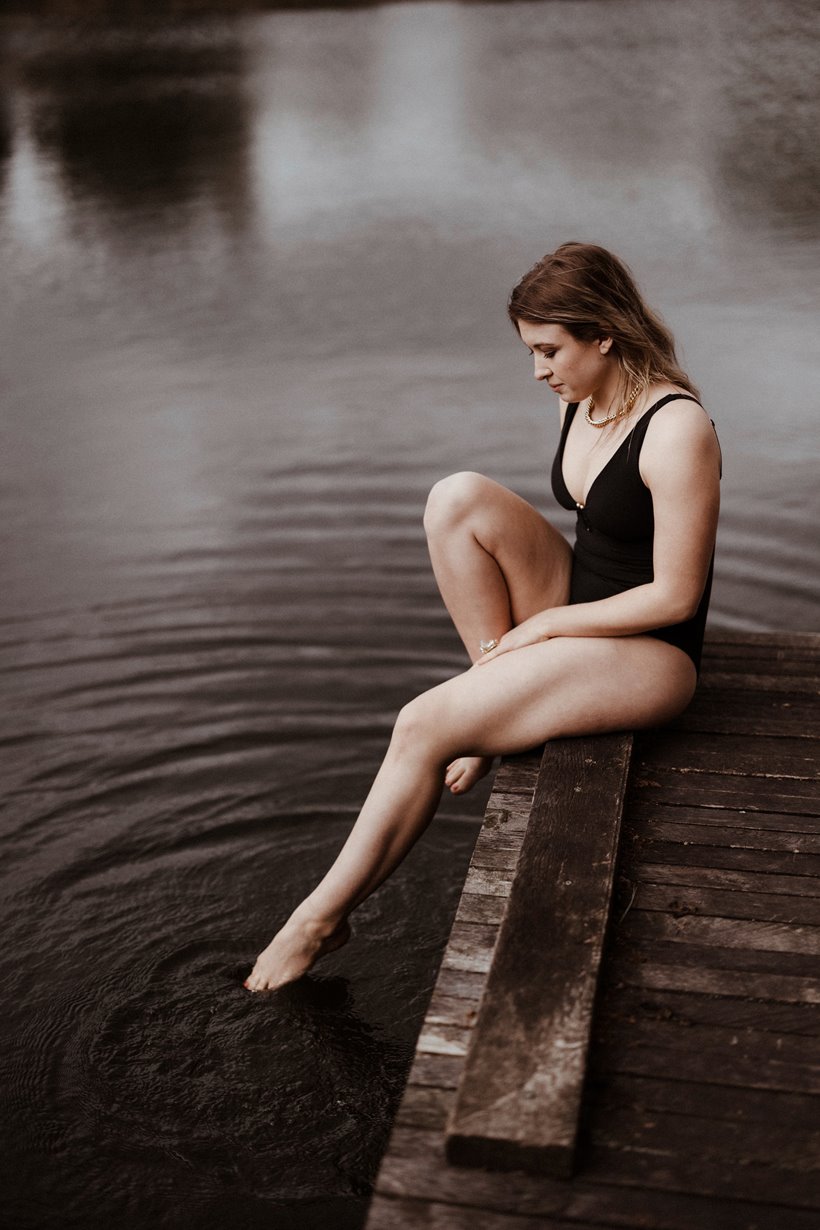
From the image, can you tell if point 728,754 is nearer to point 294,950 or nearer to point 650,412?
point 650,412

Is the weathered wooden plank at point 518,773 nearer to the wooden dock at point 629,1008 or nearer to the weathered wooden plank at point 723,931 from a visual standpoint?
the wooden dock at point 629,1008

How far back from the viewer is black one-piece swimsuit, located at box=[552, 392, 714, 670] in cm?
308

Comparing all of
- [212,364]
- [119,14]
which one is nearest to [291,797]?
[212,364]

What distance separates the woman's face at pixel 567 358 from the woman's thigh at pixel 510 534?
0.32m

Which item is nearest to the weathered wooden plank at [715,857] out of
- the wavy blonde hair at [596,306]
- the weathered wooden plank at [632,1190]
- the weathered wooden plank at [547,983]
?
the weathered wooden plank at [547,983]

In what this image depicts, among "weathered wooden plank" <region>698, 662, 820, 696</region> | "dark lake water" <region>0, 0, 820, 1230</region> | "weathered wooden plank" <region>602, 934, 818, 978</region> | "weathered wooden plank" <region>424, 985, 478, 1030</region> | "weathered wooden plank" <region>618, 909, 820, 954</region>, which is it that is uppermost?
"weathered wooden plank" <region>424, 985, 478, 1030</region>

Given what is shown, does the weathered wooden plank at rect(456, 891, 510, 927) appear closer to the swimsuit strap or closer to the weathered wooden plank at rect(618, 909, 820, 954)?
the weathered wooden plank at rect(618, 909, 820, 954)

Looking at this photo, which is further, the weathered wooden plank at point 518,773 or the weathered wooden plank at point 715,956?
the weathered wooden plank at point 518,773

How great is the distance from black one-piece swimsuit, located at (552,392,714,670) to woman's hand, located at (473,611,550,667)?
17 cm

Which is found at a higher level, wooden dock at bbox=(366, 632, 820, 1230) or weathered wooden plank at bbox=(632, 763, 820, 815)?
wooden dock at bbox=(366, 632, 820, 1230)

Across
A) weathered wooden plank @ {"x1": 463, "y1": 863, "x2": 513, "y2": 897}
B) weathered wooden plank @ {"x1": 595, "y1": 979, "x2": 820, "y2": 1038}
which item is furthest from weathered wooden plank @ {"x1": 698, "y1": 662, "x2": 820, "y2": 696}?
weathered wooden plank @ {"x1": 595, "y1": 979, "x2": 820, "y2": 1038}

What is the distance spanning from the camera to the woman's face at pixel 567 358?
3055mm

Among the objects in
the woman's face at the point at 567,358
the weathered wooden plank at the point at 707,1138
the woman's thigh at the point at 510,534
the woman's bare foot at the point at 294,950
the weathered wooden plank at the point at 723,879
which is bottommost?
the woman's bare foot at the point at 294,950

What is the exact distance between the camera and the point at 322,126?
18188 millimetres
